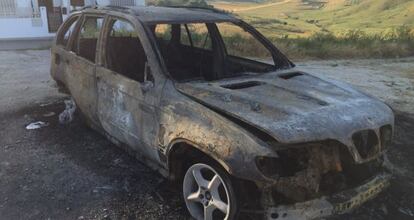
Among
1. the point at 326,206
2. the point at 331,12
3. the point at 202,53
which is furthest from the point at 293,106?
the point at 331,12

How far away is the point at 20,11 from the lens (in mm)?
17641

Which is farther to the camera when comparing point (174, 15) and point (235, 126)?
point (174, 15)

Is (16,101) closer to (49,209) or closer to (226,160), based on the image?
(49,209)

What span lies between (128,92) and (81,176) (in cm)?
101

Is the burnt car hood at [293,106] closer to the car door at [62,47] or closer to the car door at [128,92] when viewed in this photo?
the car door at [128,92]

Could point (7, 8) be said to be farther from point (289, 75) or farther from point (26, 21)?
point (289, 75)

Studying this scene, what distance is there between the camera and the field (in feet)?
47.6

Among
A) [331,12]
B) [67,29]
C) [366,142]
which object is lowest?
[331,12]

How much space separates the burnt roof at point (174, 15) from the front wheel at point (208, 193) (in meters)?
1.65

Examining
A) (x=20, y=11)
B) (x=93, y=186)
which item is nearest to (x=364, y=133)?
(x=93, y=186)

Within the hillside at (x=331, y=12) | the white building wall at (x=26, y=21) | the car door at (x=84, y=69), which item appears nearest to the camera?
the car door at (x=84, y=69)

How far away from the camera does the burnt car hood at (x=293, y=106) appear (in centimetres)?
305

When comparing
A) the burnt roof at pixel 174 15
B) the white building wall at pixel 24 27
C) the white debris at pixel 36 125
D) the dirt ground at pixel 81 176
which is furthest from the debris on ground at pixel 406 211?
the white building wall at pixel 24 27

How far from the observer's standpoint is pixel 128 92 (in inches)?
159
